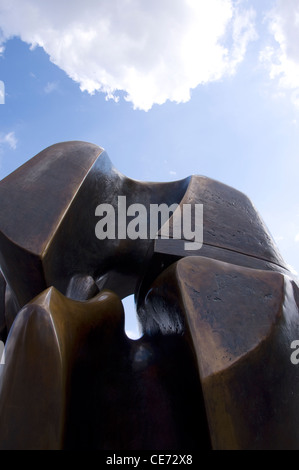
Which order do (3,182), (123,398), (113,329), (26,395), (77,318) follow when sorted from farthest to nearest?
(3,182) < (113,329) < (123,398) < (77,318) < (26,395)

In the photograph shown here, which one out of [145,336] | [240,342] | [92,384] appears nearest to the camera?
[240,342]

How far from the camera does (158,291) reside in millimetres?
1925

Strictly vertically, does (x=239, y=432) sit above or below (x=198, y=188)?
below

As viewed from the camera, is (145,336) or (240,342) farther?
(145,336)

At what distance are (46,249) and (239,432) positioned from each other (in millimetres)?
1279

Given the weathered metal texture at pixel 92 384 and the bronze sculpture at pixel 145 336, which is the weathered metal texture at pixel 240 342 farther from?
the weathered metal texture at pixel 92 384

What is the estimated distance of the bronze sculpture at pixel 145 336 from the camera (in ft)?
4.37

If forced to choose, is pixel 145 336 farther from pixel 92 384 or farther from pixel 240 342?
pixel 240 342

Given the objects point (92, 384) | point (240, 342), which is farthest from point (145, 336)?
point (240, 342)

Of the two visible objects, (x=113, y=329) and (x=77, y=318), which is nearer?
(x=77, y=318)

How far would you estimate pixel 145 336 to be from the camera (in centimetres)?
225

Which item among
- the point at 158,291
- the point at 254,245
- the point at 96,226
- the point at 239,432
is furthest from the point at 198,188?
the point at 239,432

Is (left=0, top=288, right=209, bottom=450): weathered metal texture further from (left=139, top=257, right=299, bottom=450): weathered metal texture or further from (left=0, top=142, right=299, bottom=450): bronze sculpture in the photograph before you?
(left=139, top=257, right=299, bottom=450): weathered metal texture

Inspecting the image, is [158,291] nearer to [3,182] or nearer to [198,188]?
[198,188]
